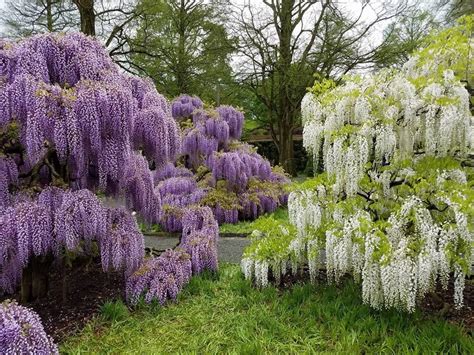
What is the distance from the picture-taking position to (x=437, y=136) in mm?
3750

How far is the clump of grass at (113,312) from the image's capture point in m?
4.20

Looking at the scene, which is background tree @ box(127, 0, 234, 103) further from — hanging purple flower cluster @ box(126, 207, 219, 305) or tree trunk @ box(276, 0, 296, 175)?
hanging purple flower cluster @ box(126, 207, 219, 305)

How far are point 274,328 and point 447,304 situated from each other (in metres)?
1.77

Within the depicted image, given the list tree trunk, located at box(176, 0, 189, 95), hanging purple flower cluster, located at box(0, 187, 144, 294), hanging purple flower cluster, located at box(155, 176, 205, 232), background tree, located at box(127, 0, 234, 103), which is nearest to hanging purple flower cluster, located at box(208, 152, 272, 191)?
hanging purple flower cluster, located at box(155, 176, 205, 232)

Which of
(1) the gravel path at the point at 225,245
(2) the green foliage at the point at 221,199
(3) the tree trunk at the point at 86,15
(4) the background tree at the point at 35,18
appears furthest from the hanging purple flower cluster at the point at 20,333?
(4) the background tree at the point at 35,18

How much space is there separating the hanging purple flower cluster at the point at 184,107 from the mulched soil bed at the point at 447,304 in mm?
7801

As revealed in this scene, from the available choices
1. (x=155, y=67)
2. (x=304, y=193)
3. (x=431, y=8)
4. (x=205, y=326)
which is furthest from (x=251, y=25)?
(x=205, y=326)

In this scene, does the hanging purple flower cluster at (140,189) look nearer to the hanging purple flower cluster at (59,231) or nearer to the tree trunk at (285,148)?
the hanging purple flower cluster at (59,231)

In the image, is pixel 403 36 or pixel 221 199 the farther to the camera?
pixel 403 36

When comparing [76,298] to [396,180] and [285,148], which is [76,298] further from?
[285,148]

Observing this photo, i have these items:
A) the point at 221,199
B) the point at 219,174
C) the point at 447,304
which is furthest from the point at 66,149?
the point at 219,174

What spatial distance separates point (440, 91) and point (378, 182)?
1.03m

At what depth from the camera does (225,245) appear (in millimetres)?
8086

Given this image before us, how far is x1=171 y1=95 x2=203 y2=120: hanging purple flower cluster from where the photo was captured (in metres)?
12.0
